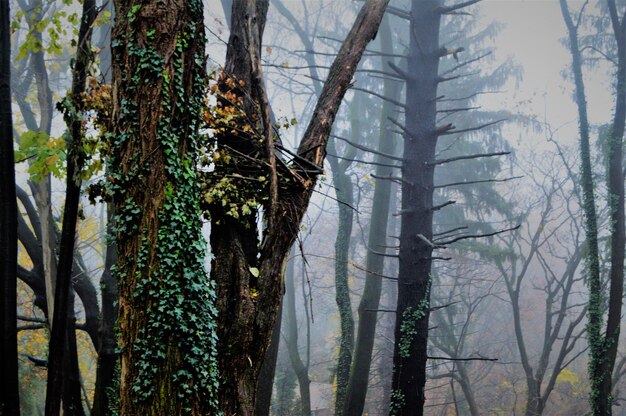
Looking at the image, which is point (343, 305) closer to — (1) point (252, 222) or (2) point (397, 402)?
(2) point (397, 402)

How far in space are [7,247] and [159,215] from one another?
1.78 metres

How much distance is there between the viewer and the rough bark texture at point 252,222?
3822 mm

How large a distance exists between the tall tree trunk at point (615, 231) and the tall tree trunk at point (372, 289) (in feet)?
15.2

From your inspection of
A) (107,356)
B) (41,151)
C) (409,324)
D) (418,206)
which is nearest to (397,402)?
(409,324)

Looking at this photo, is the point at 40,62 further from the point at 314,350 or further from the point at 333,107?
Answer: the point at 314,350

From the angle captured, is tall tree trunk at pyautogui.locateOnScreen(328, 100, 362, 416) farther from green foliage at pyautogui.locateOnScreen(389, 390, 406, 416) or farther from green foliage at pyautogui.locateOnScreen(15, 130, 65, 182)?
green foliage at pyautogui.locateOnScreen(15, 130, 65, 182)

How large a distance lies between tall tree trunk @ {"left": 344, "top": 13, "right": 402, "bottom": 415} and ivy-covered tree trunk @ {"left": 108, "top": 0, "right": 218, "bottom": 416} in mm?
6177

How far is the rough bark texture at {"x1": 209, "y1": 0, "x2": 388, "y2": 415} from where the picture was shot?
3.82 metres

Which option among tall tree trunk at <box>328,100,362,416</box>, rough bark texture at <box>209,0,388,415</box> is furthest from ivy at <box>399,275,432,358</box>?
rough bark texture at <box>209,0,388,415</box>

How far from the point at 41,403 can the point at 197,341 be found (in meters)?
18.1

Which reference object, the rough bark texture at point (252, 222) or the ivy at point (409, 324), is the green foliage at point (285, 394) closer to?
the ivy at point (409, 324)

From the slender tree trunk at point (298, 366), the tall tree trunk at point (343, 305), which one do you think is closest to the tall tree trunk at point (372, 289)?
the tall tree trunk at point (343, 305)

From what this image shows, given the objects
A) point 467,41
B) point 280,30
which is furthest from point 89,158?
point 467,41

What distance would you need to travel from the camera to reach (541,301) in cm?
3328
